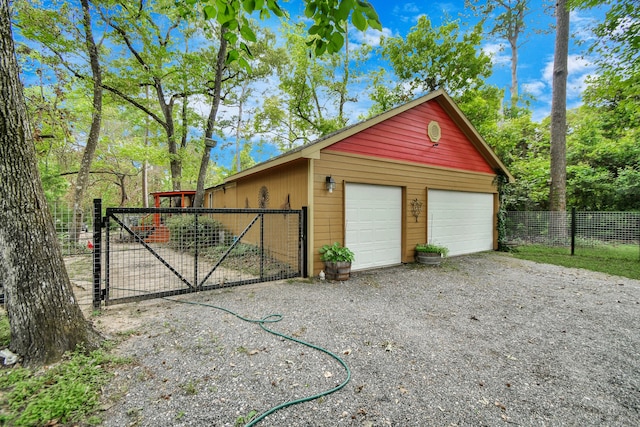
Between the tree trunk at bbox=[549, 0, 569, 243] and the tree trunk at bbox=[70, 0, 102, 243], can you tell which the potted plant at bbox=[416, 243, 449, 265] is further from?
the tree trunk at bbox=[70, 0, 102, 243]

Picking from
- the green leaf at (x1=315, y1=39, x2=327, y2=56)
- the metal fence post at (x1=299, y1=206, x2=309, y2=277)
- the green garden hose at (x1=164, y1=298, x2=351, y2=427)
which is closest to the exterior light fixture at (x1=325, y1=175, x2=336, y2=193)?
the metal fence post at (x1=299, y1=206, x2=309, y2=277)

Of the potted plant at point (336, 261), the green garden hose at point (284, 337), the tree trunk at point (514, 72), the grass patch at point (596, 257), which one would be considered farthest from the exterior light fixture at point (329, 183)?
the tree trunk at point (514, 72)

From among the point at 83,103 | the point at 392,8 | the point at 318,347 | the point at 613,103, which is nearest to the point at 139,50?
the point at 83,103

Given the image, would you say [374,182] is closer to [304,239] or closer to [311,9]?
[304,239]

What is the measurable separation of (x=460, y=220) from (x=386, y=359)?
681cm

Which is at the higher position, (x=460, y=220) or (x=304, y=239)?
(x=460, y=220)

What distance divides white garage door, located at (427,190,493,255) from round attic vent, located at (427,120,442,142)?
1456 millimetres

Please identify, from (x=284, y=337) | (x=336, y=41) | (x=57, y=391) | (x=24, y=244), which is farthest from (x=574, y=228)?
(x=24, y=244)

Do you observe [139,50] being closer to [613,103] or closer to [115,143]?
[115,143]

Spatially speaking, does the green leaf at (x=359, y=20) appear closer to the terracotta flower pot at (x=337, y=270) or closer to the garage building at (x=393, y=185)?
the garage building at (x=393, y=185)

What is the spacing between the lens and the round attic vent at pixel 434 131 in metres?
7.27

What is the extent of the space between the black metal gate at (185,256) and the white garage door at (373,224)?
4.05 feet

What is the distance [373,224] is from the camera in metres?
Result: 6.33

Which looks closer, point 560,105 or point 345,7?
point 345,7
